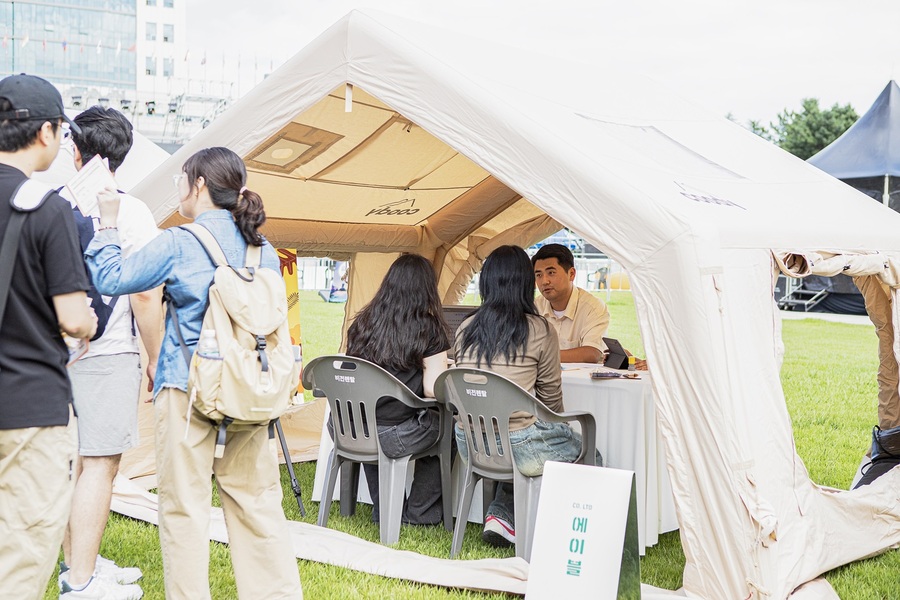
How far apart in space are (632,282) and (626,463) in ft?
3.83

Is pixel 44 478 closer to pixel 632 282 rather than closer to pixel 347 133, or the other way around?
pixel 632 282

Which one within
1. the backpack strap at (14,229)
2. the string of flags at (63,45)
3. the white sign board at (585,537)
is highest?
the string of flags at (63,45)

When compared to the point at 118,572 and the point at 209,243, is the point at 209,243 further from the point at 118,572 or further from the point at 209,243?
the point at 118,572

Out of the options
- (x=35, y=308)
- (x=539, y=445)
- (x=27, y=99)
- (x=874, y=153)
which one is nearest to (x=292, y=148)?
(x=539, y=445)

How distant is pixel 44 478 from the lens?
223 centimetres

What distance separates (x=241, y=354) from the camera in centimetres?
275

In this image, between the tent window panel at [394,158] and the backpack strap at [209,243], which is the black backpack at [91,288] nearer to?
the backpack strap at [209,243]

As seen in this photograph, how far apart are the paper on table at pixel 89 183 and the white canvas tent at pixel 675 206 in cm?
123

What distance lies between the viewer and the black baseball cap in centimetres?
224

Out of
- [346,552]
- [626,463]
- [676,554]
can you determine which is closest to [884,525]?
[676,554]

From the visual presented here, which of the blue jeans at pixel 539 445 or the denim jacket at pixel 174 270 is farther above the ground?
the denim jacket at pixel 174 270

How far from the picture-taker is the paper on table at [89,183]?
9.71 feet

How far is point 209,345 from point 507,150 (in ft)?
4.65

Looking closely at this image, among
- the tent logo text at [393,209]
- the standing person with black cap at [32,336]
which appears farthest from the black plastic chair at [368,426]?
the tent logo text at [393,209]
